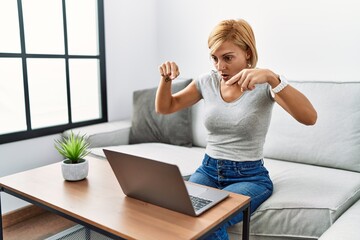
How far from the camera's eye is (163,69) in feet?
4.54

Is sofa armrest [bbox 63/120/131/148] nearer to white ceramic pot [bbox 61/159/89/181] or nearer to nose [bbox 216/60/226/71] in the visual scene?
white ceramic pot [bbox 61/159/89/181]

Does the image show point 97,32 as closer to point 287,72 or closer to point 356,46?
point 287,72

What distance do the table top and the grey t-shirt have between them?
30cm

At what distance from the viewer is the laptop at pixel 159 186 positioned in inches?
36.9

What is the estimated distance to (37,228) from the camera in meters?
Answer: 2.13

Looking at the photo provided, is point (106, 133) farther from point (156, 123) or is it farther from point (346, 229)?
point (346, 229)

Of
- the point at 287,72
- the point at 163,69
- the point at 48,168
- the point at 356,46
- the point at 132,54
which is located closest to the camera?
the point at 163,69

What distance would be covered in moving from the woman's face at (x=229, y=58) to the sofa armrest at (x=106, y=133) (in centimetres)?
107

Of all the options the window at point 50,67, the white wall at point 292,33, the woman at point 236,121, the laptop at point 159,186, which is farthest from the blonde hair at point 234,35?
the window at point 50,67

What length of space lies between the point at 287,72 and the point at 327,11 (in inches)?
16.9

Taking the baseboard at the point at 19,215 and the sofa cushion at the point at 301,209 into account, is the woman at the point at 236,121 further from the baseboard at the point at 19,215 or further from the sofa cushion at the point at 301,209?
the baseboard at the point at 19,215

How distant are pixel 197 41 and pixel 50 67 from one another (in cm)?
109

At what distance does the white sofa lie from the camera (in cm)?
134

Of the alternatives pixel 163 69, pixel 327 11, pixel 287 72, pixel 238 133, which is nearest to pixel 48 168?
pixel 163 69
